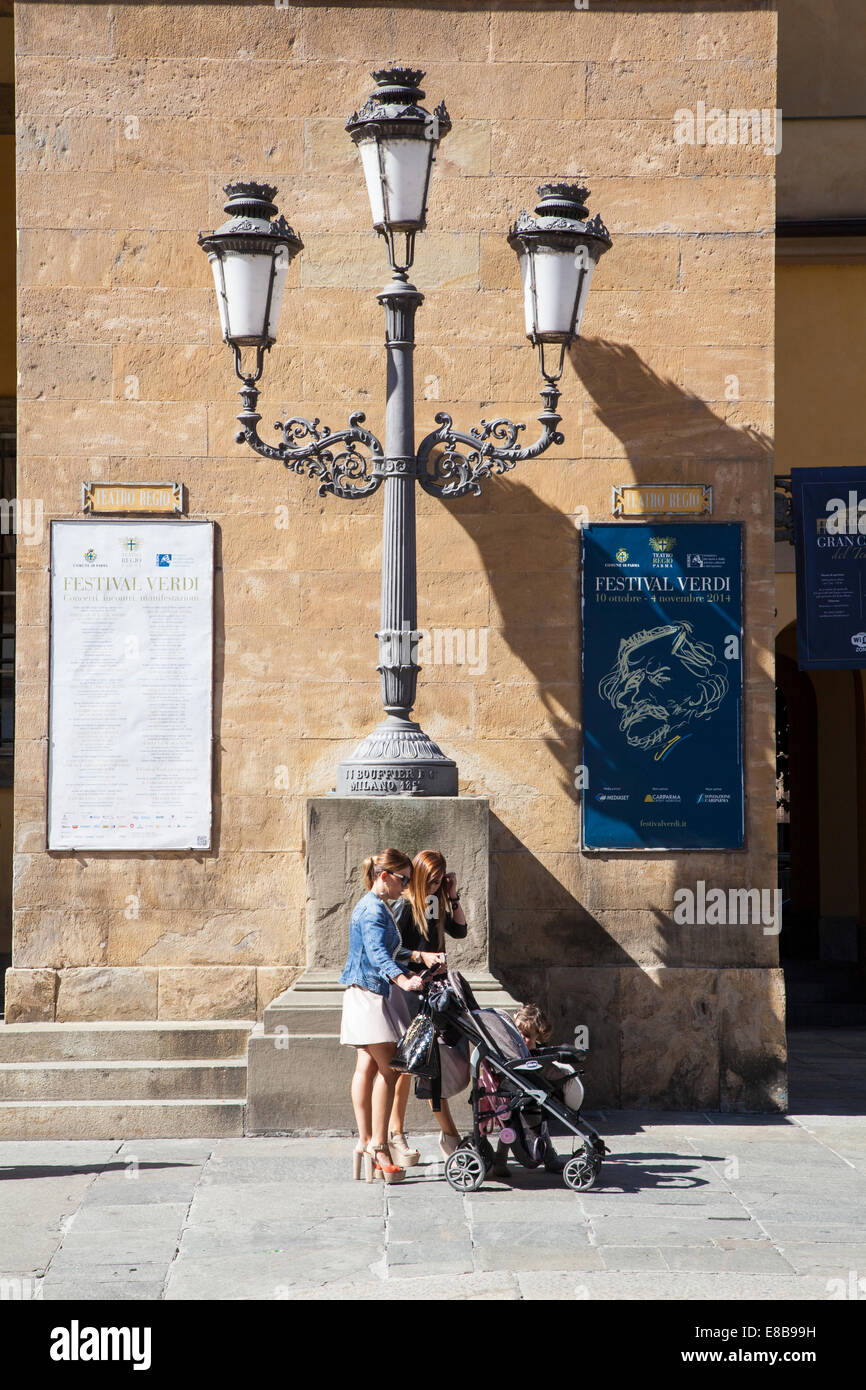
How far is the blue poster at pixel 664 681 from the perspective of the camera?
916cm

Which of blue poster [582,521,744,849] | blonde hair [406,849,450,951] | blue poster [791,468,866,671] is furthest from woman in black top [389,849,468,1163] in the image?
blue poster [791,468,866,671]

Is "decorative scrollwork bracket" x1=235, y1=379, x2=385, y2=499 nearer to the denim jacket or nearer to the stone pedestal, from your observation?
the stone pedestal

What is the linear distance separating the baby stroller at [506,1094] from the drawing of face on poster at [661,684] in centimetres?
253

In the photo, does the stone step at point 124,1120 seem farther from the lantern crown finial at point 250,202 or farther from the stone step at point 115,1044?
the lantern crown finial at point 250,202

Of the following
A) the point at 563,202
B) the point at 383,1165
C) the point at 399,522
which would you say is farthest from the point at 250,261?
the point at 383,1165

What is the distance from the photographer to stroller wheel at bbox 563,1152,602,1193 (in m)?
6.98

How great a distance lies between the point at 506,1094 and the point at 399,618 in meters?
2.65

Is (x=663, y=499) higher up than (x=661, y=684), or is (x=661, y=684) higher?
(x=663, y=499)

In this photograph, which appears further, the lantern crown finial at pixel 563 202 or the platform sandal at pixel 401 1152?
the lantern crown finial at pixel 563 202

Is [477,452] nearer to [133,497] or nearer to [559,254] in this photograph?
[559,254]

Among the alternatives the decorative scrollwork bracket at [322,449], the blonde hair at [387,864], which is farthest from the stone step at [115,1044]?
the decorative scrollwork bracket at [322,449]

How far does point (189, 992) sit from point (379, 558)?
283 cm

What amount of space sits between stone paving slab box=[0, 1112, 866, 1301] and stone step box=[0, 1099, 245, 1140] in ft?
0.40

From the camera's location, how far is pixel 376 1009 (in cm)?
714
